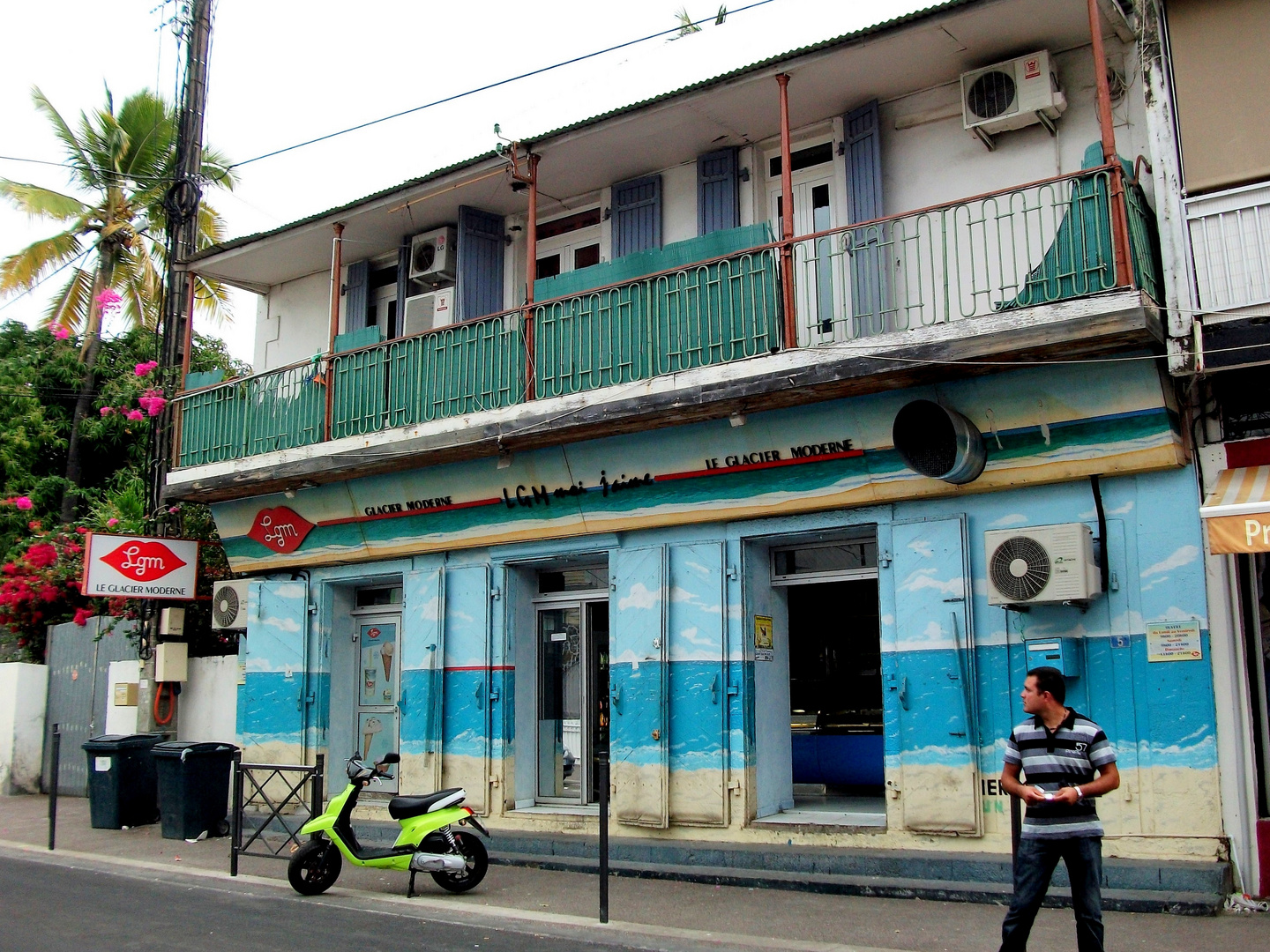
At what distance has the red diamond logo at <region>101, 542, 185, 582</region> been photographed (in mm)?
14438

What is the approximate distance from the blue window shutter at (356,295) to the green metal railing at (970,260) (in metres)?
6.56

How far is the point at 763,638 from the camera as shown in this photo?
36.7ft

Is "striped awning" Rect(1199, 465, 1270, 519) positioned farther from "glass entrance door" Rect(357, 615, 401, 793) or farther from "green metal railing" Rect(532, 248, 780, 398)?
"glass entrance door" Rect(357, 615, 401, 793)

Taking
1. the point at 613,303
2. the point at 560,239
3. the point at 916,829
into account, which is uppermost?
the point at 560,239

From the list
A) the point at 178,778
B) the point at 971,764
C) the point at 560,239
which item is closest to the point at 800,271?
the point at 560,239

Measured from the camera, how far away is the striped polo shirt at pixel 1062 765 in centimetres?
578

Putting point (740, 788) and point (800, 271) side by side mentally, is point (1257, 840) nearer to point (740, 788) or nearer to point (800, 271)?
point (740, 788)

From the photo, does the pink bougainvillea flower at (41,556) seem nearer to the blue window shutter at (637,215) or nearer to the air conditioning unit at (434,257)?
the air conditioning unit at (434,257)

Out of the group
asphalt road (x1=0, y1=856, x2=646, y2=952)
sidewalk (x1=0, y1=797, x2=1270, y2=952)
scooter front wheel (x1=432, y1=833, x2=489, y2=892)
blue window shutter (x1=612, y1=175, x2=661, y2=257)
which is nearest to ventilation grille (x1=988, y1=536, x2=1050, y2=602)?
sidewalk (x1=0, y1=797, x2=1270, y2=952)

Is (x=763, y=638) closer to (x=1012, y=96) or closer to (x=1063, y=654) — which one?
(x=1063, y=654)

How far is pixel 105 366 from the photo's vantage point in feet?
83.6

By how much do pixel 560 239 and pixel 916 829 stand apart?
7.73m

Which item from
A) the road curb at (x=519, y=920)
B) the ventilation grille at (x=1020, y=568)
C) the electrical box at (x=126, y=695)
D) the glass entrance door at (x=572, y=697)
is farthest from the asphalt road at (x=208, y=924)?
the electrical box at (x=126, y=695)

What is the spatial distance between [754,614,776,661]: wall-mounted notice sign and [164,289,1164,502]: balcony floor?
2.06 meters
